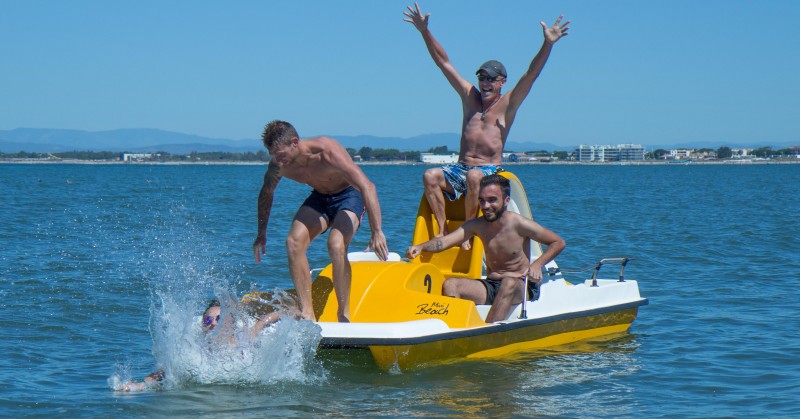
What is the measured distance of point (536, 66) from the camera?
32.9 ft

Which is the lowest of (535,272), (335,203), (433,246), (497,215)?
(535,272)

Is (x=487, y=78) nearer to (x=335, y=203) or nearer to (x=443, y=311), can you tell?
(x=335, y=203)

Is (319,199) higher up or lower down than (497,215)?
higher up

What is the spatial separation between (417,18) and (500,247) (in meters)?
2.64

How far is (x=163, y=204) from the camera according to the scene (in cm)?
3925

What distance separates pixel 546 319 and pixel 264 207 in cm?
282

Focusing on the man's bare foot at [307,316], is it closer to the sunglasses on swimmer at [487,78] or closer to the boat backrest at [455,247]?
the boat backrest at [455,247]

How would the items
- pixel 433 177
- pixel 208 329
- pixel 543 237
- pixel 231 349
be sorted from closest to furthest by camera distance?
1. pixel 231 349
2. pixel 208 329
3. pixel 543 237
4. pixel 433 177

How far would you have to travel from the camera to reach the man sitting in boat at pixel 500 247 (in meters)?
9.33

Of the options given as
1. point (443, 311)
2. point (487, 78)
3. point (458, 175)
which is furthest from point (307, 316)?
point (487, 78)

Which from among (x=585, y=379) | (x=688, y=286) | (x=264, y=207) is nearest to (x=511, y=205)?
(x=585, y=379)

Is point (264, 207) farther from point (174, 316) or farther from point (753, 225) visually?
point (753, 225)

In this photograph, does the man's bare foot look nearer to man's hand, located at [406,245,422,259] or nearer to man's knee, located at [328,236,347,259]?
man's knee, located at [328,236,347,259]

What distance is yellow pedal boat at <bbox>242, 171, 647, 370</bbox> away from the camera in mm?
8250
